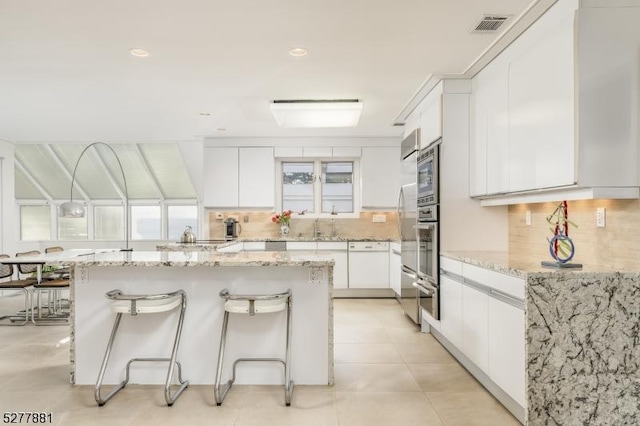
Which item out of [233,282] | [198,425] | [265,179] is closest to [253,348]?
[233,282]

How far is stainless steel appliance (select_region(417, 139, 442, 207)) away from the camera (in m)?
3.93

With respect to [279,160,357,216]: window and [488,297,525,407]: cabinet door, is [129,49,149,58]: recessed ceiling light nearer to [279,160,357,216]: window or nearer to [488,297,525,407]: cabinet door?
[488,297,525,407]: cabinet door

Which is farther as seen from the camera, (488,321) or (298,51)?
(298,51)

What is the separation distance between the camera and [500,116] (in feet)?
10.7

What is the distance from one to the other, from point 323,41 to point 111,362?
9.37 ft

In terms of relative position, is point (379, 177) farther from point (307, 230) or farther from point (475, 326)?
point (475, 326)

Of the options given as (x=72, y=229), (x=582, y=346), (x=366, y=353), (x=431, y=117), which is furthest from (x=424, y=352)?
(x=72, y=229)

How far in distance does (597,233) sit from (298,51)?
96.5 inches

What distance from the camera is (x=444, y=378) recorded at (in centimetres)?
323

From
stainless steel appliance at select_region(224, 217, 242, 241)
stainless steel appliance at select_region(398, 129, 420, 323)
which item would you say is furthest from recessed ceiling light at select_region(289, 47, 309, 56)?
stainless steel appliance at select_region(224, 217, 242, 241)

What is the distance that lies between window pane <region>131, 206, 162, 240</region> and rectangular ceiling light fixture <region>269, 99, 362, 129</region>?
15.6ft

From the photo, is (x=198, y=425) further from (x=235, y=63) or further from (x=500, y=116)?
(x=500, y=116)

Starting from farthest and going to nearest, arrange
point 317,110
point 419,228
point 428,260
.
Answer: point 317,110
point 419,228
point 428,260

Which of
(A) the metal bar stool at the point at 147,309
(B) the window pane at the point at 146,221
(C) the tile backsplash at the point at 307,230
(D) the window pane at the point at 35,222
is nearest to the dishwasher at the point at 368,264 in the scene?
(C) the tile backsplash at the point at 307,230
